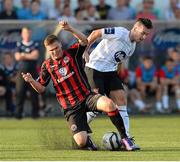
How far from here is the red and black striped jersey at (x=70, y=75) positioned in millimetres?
11758

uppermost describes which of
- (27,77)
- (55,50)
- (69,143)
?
(55,50)

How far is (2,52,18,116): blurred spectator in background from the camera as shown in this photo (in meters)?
20.1

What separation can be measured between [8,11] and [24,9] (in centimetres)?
51

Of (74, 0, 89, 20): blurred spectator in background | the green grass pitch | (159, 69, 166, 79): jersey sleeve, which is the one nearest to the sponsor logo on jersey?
the green grass pitch

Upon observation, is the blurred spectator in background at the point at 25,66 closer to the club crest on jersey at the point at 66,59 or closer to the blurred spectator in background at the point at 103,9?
the blurred spectator in background at the point at 103,9

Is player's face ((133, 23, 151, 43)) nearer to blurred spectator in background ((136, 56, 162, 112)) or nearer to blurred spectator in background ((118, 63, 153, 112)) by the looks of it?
blurred spectator in background ((118, 63, 153, 112))

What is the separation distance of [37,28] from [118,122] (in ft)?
31.1

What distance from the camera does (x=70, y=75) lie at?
38.7ft

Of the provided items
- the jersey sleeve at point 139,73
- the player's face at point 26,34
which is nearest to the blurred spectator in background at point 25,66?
the player's face at point 26,34

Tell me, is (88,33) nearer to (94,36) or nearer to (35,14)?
(35,14)

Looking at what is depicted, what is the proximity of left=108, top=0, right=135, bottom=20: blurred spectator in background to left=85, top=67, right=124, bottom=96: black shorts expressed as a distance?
9640mm

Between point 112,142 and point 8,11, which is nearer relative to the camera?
point 112,142

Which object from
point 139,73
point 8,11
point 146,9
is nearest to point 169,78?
point 139,73

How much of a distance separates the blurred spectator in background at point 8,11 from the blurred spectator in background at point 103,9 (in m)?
2.30
